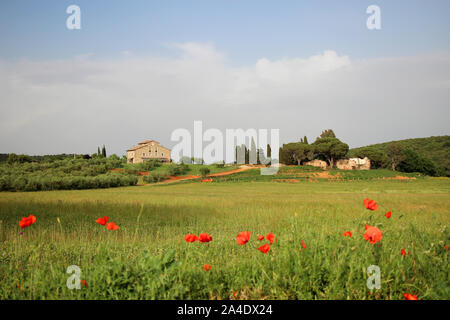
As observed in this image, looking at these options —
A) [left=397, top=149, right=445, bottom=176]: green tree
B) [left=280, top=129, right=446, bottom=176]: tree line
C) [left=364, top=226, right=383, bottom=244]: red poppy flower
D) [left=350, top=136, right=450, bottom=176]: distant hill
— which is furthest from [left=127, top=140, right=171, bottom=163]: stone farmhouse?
[left=364, top=226, right=383, bottom=244]: red poppy flower

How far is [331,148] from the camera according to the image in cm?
5684

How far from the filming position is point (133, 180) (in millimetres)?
30328

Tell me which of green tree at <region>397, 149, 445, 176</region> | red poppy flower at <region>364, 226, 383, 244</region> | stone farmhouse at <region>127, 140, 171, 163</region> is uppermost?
stone farmhouse at <region>127, 140, 171, 163</region>

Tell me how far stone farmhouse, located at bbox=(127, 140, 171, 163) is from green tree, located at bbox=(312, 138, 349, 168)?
29188 mm

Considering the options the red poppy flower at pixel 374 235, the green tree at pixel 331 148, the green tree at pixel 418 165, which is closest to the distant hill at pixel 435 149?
the green tree at pixel 418 165

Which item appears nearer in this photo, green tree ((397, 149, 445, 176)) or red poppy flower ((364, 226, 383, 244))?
red poppy flower ((364, 226, 383, 244))

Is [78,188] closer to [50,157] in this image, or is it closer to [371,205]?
[50,157]

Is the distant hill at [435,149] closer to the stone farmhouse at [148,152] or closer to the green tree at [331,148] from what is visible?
the green tree at [331,148]

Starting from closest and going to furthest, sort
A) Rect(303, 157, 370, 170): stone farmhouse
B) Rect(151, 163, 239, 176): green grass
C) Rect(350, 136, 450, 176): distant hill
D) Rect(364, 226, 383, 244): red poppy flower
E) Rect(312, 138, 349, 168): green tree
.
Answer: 1. Rect(364, 226, 383, 244): red poppy flower
2. Rect(151, 163, 239, 176): green grass
3. Rect(312, 138, 349, 168): green tree
4. Rect(350, 136, 450, 176): distant hill
5. Rect(303, 157, 370, 170): stone farmhouse

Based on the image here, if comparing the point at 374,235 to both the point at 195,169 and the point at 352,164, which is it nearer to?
the point at 195,169

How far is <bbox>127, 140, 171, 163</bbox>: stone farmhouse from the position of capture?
49000 mm

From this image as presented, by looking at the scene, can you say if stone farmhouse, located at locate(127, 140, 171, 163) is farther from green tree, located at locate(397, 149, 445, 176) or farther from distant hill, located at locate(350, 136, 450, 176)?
green tree, located at locate(397, 149, 445, 176)

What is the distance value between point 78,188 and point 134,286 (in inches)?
1016

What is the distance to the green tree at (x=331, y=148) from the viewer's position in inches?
2199
